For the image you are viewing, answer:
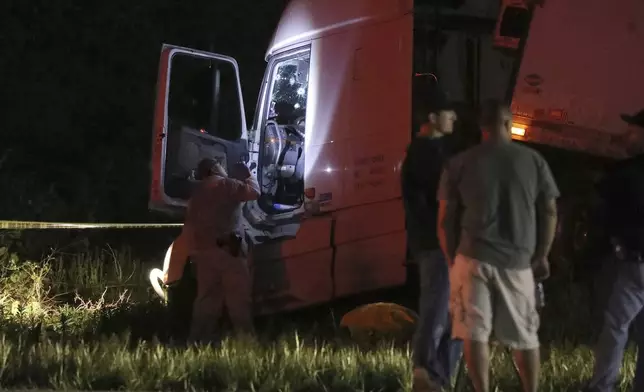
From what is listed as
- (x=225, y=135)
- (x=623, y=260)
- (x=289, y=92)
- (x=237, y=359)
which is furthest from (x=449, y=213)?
(x=225, y=135)

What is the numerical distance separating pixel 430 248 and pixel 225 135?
14.4 ft

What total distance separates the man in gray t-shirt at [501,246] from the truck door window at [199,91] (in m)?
4.28

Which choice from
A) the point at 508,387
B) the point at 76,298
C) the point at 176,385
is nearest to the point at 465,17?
the point at 508,387

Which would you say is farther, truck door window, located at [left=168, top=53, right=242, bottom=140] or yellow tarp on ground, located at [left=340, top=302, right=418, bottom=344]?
truck door window, located at [left=168, top=53, right=242, bottom=140]

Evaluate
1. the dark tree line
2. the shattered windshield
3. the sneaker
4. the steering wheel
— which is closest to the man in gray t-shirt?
the sneaker

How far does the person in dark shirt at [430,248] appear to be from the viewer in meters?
5.46

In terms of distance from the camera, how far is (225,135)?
31.2 feet

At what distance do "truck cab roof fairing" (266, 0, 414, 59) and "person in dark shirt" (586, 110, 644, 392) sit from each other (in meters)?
2.78

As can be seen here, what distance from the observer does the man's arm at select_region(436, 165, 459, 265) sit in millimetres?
4988

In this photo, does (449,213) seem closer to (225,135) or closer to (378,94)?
(378,94)

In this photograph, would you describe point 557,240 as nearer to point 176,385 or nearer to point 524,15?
point 524,15

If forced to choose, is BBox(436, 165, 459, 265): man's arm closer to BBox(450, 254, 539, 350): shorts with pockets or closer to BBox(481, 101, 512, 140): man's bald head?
BBox(450, 254, 539, 350): shorts with pockets

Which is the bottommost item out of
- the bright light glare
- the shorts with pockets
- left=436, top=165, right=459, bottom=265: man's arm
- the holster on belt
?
the holster on belt

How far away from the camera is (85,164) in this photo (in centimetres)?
1856
